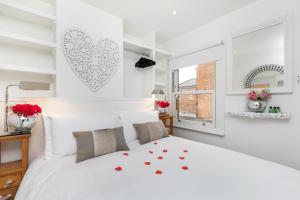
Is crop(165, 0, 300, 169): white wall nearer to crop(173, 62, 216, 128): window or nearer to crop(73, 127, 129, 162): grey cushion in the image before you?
crop(173, 62, 216, 128): window

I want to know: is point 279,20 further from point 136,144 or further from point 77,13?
point 77,13

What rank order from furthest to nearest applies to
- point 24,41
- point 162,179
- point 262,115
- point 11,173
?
point 262,115
point 24,41
point 11,173
point 162,179

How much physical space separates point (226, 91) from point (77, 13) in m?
2.39

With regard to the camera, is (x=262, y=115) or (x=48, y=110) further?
(x=262, y=115)

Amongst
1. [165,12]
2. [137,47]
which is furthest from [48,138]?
[165,12]

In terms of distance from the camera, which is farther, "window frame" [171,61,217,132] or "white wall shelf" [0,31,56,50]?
"window frame" [171,61,217,132]

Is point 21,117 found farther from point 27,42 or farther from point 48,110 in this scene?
point 27,42

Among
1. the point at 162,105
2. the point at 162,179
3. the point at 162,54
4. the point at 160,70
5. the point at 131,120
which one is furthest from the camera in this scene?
the point at 160,70

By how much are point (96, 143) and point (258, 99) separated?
203 centimetres

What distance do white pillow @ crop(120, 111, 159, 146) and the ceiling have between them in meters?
Answer: 1.53

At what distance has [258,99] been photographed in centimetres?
198

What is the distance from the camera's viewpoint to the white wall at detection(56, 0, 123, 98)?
6.08 ft

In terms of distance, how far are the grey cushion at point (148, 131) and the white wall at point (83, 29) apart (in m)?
0.70

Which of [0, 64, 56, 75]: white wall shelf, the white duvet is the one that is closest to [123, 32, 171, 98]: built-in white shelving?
[0, 64, 56, 75]: white wall shelf
